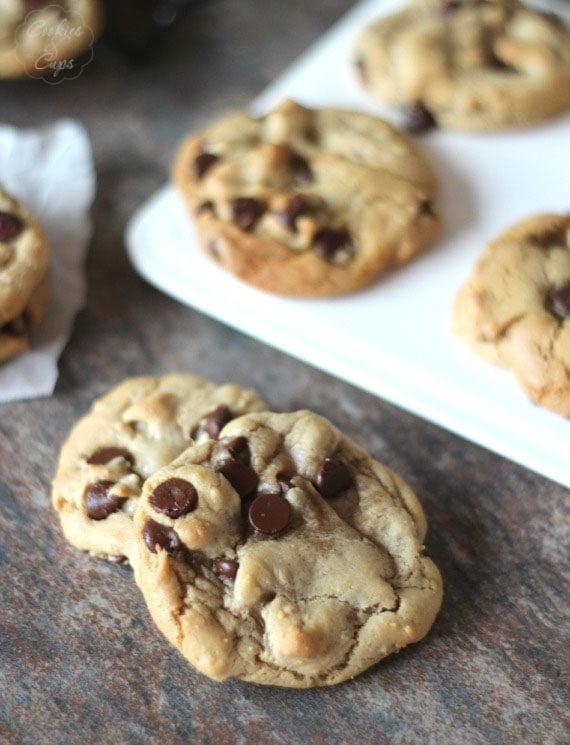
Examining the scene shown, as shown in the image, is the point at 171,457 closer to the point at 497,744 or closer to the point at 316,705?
the point at 316,705

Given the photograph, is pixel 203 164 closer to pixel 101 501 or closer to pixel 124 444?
pixel 124 444

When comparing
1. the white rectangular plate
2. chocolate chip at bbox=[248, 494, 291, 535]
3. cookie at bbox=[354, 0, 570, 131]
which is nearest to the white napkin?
the white rectangular plate

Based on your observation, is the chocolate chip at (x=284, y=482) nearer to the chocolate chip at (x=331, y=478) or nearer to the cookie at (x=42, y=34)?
the chocolate chip at (x=331, y=478)

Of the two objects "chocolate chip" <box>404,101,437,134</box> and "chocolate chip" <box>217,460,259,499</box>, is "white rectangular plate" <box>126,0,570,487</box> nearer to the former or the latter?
"chocolate chip" <box>404,101,437,134</box>

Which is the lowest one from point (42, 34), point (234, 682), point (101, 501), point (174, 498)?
point (234, 682)

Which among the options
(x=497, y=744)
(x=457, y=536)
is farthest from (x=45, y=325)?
(x=497, y=744)

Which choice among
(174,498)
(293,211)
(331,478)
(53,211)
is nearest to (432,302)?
(293,211)
